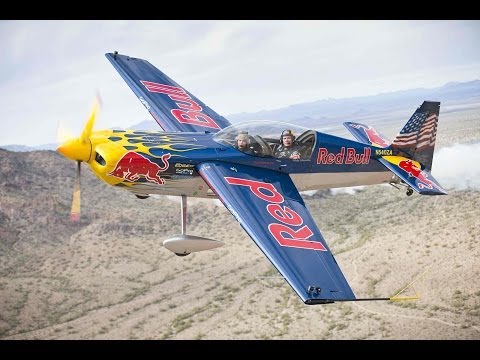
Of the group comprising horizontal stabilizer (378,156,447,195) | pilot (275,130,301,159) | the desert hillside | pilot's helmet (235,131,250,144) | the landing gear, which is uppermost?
pilot's helmet (235,131,250,144)

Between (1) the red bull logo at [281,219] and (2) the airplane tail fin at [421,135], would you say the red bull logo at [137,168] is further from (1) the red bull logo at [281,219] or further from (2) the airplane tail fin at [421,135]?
(2) the airplane tail fin at [421,135]

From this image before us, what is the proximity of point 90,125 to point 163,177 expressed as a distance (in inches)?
74.7

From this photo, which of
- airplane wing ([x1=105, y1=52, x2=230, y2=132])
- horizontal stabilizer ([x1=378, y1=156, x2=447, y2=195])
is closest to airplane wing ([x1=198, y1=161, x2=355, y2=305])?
airplane wing ([x1=105, y1=52, x2=230, y2=132])

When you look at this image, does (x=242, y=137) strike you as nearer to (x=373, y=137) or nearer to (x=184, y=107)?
(x=184, y=107)

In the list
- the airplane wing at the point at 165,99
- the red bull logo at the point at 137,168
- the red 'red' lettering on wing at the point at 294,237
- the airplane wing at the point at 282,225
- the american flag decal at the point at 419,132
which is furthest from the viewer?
the airplane wing at the point at 165,99

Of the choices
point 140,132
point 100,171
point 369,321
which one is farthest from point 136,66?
point 369,321

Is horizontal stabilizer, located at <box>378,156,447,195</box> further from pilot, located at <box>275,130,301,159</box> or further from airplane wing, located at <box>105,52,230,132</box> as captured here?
airplane wing, located at <box>105,52,230,132</box>

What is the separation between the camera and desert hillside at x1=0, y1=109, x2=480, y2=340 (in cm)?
1471

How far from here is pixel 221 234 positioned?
20.6m

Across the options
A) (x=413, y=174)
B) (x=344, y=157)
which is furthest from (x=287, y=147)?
(x=413, y=174)

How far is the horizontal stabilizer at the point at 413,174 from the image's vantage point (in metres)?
13.2

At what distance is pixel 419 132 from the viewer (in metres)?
14.4

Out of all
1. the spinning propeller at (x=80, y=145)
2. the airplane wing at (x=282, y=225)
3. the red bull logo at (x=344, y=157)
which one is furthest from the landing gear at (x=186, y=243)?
the red bull logo at (x=344, y=157)

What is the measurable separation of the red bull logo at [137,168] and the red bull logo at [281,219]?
152 centimetres
